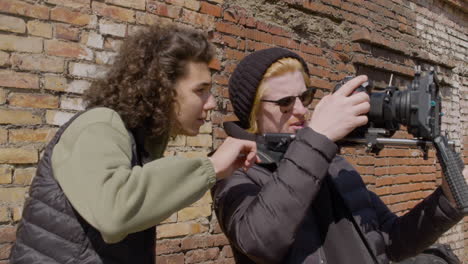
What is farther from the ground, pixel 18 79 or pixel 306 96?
pixel 306 96

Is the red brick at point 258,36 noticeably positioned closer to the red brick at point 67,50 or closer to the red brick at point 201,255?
the red brick at point 67,50

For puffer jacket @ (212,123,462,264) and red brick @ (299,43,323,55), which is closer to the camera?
puffer jacket @ (212,123,462,264)

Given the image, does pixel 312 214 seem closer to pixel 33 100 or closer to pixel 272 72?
pixel 272 72

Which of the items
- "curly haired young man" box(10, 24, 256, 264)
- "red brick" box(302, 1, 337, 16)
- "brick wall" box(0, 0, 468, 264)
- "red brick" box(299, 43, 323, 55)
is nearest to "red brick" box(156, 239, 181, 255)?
"brick wall" box(0, 0, 468, 264)

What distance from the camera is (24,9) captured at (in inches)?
81.8

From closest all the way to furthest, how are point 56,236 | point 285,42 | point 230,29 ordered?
point 56,236 < point 230,29 < point 285,42

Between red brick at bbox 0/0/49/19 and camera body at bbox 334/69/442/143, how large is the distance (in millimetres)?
1542

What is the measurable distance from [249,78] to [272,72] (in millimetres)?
93

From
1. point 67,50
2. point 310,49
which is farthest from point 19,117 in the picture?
point 310,49

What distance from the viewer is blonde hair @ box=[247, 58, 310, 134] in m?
1.77

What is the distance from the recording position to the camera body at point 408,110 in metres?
1.36

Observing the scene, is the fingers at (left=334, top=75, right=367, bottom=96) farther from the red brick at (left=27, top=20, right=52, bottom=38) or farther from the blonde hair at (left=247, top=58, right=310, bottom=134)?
the red brick at (left=27, top=20, right=52, bottom=38)

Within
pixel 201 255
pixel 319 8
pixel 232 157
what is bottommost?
pixel 201 255

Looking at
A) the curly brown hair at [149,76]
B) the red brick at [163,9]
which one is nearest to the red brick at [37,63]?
the red brick at [163,9]
